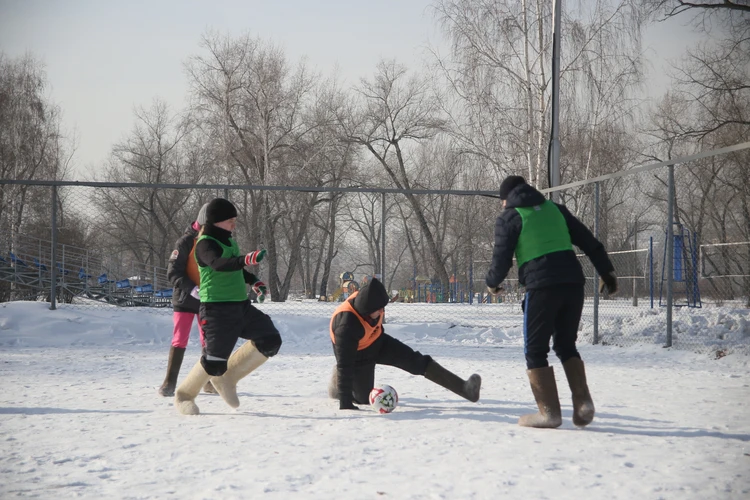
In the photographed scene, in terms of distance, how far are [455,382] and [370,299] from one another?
0.96 m

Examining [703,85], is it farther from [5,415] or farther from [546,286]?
[5,415]

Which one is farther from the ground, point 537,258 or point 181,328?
point 537,258

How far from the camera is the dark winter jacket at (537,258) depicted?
14.5ft

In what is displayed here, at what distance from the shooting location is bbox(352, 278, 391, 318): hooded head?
508 centimetres

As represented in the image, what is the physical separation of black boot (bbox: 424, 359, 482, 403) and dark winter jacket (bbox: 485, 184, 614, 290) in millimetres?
984

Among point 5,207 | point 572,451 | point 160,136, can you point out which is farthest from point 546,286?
point 160,136

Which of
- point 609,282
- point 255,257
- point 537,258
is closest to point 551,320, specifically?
point 537,258

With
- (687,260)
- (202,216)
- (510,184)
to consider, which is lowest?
(687,260)

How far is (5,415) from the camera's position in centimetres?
498

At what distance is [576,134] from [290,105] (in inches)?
505

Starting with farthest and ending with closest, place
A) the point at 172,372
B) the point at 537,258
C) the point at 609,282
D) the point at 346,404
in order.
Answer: the point at 172,372, the point at 346,404, the point at 609,282, the point at 537,258

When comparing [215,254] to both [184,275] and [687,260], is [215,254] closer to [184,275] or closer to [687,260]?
[184,275]

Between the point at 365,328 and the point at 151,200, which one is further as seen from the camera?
the point at 151,200

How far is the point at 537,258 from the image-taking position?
4.49m
